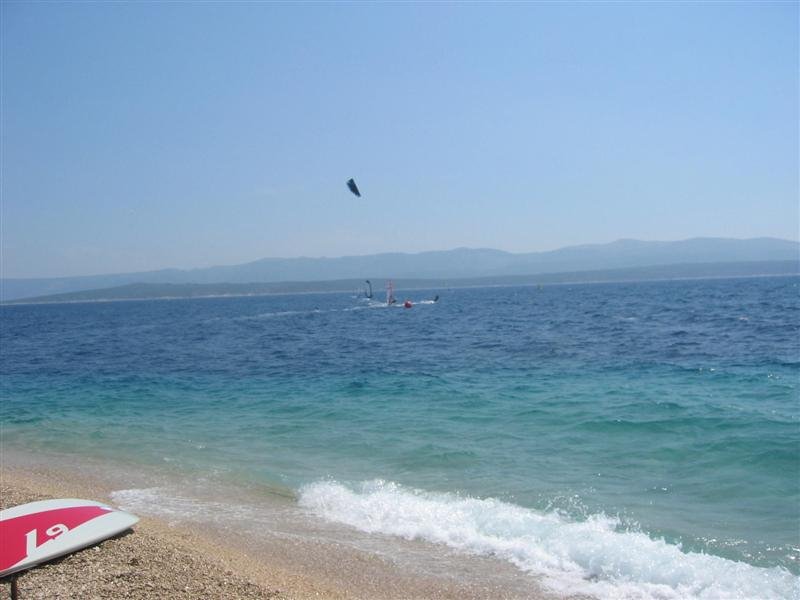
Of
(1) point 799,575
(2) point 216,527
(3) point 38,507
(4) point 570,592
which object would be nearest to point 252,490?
(2) point 216,527

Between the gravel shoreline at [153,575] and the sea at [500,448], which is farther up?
the gravel shoreline at [153,575]

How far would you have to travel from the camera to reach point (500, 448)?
43.8 ft

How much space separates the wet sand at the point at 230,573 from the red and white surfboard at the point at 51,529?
0.65ft

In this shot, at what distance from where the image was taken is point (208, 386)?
23469 mm

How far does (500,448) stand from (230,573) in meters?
7.42

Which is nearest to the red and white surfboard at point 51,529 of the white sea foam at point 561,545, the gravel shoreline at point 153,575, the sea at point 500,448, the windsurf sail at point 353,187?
the gravel shoreline at point 153,575

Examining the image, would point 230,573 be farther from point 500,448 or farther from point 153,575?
point 500,448

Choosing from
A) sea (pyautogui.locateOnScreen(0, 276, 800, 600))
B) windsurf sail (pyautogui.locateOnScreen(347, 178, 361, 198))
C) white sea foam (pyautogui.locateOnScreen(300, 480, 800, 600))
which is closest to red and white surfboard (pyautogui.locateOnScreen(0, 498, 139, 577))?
sea (pyautogui.locateOnScreen(0, 276, 800, 600))

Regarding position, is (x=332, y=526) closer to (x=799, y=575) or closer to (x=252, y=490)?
(x=252, y=490)

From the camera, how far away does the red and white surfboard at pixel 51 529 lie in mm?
6375

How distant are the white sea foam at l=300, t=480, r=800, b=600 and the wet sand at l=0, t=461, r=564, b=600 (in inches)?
21.5

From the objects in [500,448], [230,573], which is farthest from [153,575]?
[500,448]

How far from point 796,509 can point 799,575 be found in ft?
7.43

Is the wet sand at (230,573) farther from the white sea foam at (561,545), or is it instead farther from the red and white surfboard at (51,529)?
the white sea foam at (561,545)
